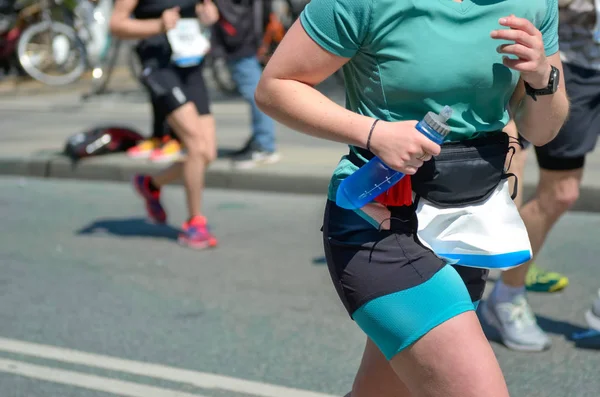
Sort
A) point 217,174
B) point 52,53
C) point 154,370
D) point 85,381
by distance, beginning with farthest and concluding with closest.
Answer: point 52,53, point 217,174, point 154,370, point 85,381

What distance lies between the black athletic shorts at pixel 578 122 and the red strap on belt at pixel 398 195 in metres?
2.02

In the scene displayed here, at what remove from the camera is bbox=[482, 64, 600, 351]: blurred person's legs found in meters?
4.24

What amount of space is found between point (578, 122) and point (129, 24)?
316 cm

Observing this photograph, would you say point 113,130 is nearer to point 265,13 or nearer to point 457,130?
point 265,13

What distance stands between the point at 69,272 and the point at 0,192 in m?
3.35

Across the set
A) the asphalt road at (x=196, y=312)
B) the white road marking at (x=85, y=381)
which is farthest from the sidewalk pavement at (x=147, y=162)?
the white road marking at (x=85, y=381)

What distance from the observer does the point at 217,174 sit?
900cm

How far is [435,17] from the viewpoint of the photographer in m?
2.30

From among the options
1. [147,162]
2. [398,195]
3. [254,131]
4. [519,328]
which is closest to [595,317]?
[519,328]

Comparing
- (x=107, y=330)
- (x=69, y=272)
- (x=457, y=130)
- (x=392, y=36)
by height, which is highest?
(x=392, y=36)

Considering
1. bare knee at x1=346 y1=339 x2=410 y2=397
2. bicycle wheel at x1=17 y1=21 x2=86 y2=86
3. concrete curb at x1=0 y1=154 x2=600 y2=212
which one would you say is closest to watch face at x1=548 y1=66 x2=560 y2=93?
bare knee at x1=346 y1=339 x2=410 y2=397

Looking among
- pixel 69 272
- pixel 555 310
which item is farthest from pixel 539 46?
pixel 69 272

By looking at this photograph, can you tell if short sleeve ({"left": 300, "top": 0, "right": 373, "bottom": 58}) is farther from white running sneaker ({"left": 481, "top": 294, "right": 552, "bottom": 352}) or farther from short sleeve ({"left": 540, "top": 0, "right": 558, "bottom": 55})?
white running sneaker ({"left": 481, "top": 294, "right": 552, "bottom": 352})

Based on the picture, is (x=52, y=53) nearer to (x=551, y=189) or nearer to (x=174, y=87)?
(x=174, y=87)
